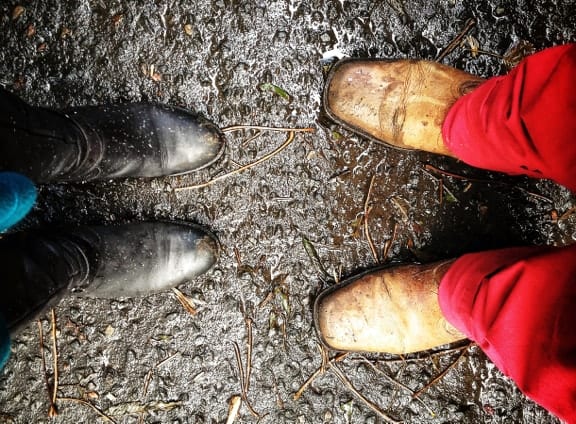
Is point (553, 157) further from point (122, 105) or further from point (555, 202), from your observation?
point (122, 105)

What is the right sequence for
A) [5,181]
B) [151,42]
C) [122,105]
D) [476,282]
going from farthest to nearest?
[151,42]
[122,105]
[476,282]
[5,181]

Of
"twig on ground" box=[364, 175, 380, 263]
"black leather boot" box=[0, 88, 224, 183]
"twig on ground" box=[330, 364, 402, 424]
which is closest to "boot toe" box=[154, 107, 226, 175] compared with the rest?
"black leather boot" box=[0, 88, 224, 183]

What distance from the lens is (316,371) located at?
169 centimetres

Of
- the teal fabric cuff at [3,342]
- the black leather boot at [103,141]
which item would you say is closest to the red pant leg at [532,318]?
the black leather boot at [103,141]

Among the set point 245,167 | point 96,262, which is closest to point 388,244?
point 245,167

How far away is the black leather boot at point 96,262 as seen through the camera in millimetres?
1010

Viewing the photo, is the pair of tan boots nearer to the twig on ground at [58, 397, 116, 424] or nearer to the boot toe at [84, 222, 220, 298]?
the boot toe at [84, 222, 220, 298]

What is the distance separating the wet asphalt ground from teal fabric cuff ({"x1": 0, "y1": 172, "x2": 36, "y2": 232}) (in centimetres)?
73

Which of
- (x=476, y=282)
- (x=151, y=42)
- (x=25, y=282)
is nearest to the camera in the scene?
(x=25, y=282)

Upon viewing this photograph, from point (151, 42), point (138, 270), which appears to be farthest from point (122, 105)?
point (138, 270)

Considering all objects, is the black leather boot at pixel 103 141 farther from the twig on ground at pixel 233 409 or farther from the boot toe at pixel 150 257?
the twig on ground at pixel 233 409

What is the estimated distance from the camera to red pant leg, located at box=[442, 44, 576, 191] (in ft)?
3.39

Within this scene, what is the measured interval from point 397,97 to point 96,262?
117 cm

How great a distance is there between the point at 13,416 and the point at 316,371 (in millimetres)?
1172
